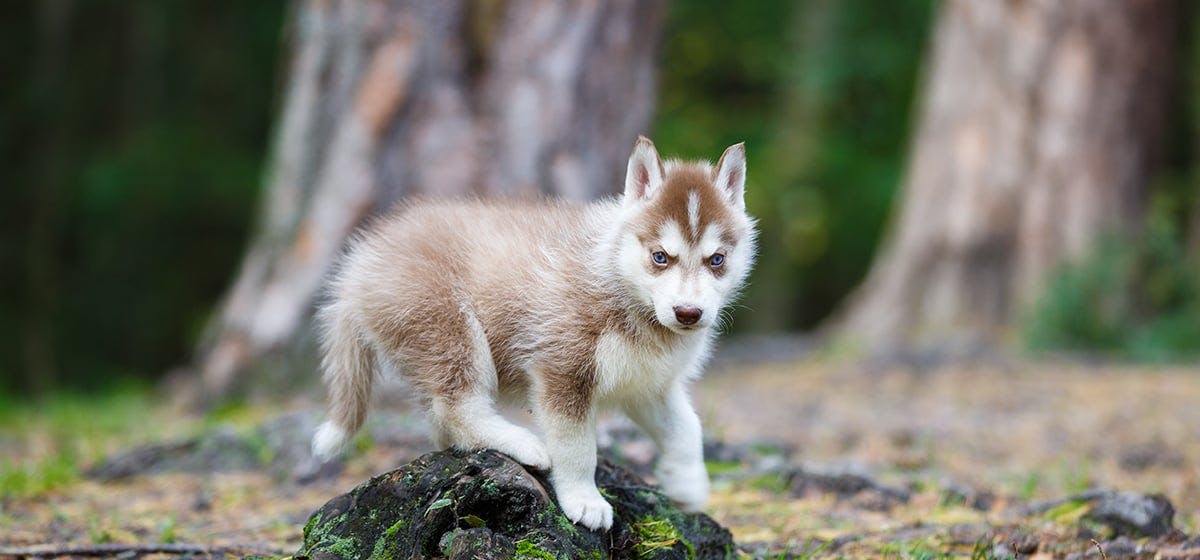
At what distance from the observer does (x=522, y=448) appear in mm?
3863

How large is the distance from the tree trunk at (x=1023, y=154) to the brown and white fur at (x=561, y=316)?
8091mm

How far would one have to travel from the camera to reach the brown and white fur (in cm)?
387

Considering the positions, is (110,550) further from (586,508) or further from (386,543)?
(586,508)

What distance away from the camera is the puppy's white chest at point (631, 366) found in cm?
388

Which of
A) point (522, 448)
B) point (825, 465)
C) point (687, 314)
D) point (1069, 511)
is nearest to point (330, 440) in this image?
point (522, 448)

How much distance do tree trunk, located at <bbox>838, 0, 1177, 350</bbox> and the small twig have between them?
8.59 meters

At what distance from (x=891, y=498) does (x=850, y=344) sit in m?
6.86

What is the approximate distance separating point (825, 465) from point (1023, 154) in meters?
6.86

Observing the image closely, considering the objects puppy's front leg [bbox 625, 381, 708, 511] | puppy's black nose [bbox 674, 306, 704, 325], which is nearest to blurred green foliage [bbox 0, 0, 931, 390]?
puppy's front leg [bbox 625, 381, 708, 511]

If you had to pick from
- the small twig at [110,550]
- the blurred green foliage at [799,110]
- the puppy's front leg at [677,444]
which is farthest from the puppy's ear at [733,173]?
the blurred green foliage at [799,110]

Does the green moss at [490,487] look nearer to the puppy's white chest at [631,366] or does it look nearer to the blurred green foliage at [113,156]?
the puppy's white chest at [631,366]

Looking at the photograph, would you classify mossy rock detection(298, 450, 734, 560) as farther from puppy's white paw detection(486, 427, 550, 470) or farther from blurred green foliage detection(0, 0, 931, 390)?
blurred green foliage detection(0, 0, 931, 390)

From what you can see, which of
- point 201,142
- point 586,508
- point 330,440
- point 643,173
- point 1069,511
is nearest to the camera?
point 586,508

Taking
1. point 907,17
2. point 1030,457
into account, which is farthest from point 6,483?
point 907,17
